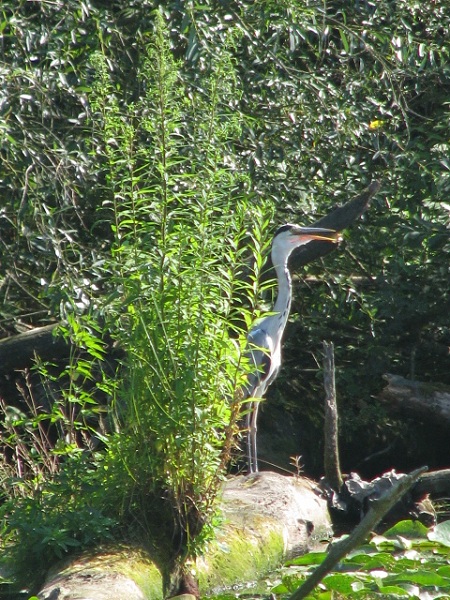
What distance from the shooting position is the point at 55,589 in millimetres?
3854

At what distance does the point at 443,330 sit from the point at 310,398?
140 centimetres

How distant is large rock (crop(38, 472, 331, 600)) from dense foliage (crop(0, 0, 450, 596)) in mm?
202

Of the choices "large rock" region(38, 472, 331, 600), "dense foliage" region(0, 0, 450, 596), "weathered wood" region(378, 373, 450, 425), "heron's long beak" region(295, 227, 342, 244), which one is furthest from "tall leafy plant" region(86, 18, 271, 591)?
"weathered wood" region(378, 373, 450, 425)

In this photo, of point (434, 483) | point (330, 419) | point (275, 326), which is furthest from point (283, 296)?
point (434, 483)

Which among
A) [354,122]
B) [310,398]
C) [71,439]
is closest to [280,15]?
[354,122]

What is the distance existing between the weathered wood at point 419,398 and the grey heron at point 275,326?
92 centimetres

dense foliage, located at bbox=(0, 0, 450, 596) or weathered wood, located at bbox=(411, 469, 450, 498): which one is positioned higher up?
dense foliage, located at bbox=(0, 0, 450, 596)

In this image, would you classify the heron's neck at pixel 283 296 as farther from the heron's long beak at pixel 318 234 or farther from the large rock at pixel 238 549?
the large rock at pixel 238 549

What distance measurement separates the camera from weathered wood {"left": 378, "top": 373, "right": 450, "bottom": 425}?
22.8ft

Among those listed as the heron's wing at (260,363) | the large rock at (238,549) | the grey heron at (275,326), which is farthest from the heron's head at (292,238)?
the large rock at (238,549)

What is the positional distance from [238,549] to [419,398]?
2.55 meters

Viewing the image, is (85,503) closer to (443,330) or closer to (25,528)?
(25,528)

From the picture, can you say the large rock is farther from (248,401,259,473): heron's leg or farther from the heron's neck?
the heron's neck

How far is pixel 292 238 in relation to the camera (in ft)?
21.8
